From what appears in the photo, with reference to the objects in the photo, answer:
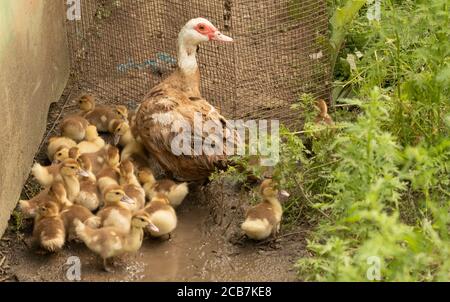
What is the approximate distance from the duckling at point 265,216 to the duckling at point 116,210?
0.82m

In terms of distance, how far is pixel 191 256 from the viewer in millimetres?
6523

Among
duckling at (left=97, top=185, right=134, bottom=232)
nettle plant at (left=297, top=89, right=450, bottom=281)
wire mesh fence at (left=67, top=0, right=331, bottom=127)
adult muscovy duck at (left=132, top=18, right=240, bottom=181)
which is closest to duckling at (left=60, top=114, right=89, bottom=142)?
adult muscovy duck at (left=132, top=18, right=240, bottom=181)

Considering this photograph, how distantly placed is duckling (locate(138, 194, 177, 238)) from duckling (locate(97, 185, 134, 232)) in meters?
0.15

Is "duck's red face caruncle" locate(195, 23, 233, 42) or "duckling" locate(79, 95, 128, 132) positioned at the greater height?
"duck's red face caruncle" locate(195, 23, 233, 42)

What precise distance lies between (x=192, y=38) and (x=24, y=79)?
1.38 metres

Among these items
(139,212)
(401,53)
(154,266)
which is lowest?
(154,266)

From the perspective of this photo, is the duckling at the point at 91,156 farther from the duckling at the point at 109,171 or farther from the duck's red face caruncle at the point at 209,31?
the duck's red face caruncle at the point at 209,31

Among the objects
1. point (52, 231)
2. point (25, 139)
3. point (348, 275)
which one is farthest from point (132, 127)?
point (348, 275)

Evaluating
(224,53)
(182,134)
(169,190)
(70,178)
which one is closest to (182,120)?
(182,134)

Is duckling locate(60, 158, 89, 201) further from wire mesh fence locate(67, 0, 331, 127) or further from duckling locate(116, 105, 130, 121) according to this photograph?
wire mesh fence locate(67, 0, 331, 127)

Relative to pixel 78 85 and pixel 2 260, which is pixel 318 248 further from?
pixel 78 85

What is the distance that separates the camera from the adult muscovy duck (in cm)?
687

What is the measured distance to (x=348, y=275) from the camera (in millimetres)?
5023

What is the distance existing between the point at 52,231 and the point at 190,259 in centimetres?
97
